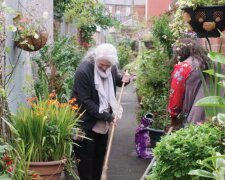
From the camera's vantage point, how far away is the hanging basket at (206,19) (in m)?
3.55

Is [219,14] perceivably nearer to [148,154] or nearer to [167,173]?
[167,173]

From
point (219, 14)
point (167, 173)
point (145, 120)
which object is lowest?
point (145, 120)

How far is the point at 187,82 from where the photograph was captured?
4.48 metres

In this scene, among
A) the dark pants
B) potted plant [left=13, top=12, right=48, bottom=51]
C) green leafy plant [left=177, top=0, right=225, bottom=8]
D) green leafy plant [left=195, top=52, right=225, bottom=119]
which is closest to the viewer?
green leafy plant [left=195, top=52, right=225, bottom=119]

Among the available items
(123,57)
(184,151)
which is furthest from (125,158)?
(123,57)

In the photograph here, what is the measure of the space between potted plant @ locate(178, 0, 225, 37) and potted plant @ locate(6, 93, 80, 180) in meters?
Result: 1.67

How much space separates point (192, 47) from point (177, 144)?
6.43 feet

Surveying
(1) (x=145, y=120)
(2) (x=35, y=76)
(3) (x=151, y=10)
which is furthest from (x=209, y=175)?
(3) (x=151, y=10)

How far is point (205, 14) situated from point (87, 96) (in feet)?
6.36

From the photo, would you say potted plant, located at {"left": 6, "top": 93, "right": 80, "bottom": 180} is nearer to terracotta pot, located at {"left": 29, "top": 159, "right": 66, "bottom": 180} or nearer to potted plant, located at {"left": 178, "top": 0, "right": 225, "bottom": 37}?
terracotta pot, located at {"left": 29, "top": 159, "right": 66, "bottom": 180}

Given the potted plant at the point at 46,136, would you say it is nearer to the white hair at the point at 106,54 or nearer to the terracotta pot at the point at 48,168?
the terracotta pot at the point at 48,168

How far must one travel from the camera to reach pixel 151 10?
922 inches

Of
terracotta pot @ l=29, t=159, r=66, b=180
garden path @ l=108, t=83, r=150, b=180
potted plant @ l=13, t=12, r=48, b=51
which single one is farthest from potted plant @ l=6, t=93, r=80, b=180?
garden path @ l=108, t=83, r=150, b=180

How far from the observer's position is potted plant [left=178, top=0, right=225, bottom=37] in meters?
3.53
